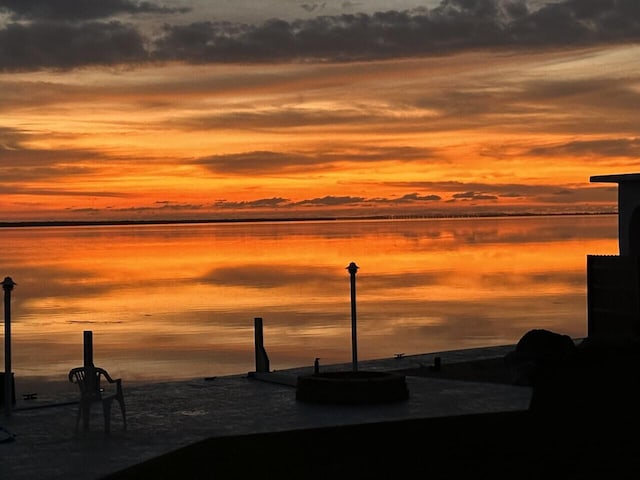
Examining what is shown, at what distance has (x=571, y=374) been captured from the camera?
385 inches

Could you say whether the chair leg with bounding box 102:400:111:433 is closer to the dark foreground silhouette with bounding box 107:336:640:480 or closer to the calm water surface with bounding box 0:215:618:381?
the dark foreground silhouette with bounding box 107:336:640:480

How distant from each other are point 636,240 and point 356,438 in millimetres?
12099

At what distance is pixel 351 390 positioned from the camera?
51.5ft

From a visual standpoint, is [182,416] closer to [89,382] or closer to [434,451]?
[89,382]

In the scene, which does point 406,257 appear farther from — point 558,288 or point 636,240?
point 636,240

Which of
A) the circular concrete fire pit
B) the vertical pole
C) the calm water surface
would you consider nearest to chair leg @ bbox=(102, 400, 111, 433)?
the vertical pole

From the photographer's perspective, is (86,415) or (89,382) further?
(89,382)

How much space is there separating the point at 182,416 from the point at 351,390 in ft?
7.78

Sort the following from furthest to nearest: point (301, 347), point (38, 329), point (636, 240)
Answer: point (38, 329)
point (301, 347)
point (636, 240)

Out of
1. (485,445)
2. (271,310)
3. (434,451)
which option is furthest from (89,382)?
(271,310)

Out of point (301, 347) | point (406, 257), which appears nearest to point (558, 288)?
point (301, 347)

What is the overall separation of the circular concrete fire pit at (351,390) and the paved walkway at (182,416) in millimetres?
149

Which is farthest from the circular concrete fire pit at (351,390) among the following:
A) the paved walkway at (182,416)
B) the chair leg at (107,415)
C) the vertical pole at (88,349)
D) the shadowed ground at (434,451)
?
the chair leg at (107,415)

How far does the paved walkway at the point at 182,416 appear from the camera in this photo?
12359 mm
